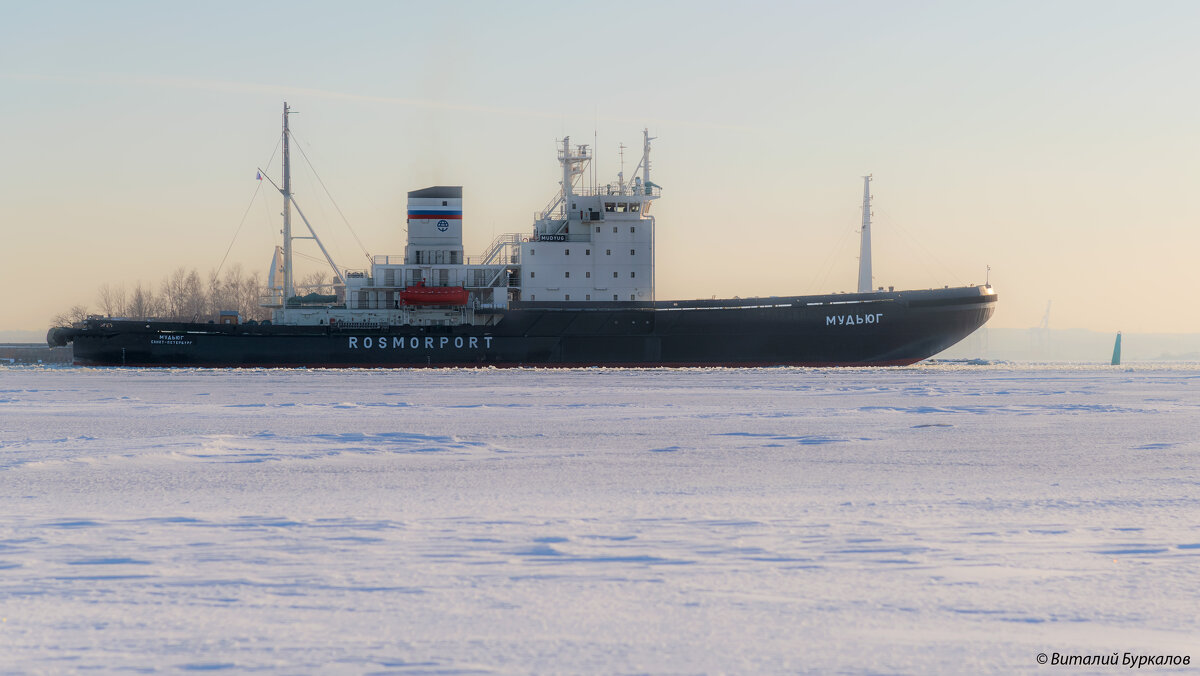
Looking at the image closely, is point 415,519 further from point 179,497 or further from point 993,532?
point 993,532

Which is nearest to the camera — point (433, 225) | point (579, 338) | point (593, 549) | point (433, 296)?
point (593, 549)

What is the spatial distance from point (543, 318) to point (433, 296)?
15.5ft

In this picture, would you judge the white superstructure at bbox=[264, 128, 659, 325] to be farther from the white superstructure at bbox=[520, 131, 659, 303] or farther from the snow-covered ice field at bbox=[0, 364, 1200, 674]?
the snow-covered ice field at bbox=[0, 364, 1200, 674]

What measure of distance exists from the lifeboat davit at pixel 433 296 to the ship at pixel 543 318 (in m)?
0.05

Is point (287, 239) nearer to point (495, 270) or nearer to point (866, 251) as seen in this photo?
point (495, 270)

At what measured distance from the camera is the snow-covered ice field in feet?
15.7

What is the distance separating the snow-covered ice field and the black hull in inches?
982

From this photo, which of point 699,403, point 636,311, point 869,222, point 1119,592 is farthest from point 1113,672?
point 869,222

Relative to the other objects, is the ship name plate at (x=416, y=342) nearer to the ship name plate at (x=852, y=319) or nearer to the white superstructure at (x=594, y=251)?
the white superstructure at (x=594, y=251)

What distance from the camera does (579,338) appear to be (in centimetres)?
4003

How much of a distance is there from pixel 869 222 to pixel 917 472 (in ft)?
117

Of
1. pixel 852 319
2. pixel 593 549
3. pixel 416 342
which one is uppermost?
pixel 852 319

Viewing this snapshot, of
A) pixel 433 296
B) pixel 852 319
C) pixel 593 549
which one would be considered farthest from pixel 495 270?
pixel 593 549

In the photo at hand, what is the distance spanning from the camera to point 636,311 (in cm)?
4028
